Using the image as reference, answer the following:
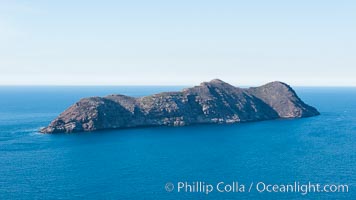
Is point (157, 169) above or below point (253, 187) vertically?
above

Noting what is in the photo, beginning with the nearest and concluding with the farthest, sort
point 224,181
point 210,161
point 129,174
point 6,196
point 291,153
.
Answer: point 6,196 → point 224,181 → point 129,174 → point 210,161 → point 291,153

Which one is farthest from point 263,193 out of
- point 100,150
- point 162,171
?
point 100,150

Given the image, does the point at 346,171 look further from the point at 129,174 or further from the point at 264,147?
the point at 129,174

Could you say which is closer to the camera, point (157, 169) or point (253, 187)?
point (253, 187)

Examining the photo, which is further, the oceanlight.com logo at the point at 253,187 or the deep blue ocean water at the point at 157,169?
the oceanlight.com logo at the point at 253,187

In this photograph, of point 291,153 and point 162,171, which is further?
point 291,153

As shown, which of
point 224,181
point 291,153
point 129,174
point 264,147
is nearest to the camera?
point 224,181

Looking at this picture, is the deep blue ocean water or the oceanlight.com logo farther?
the oceanlight.com logo
